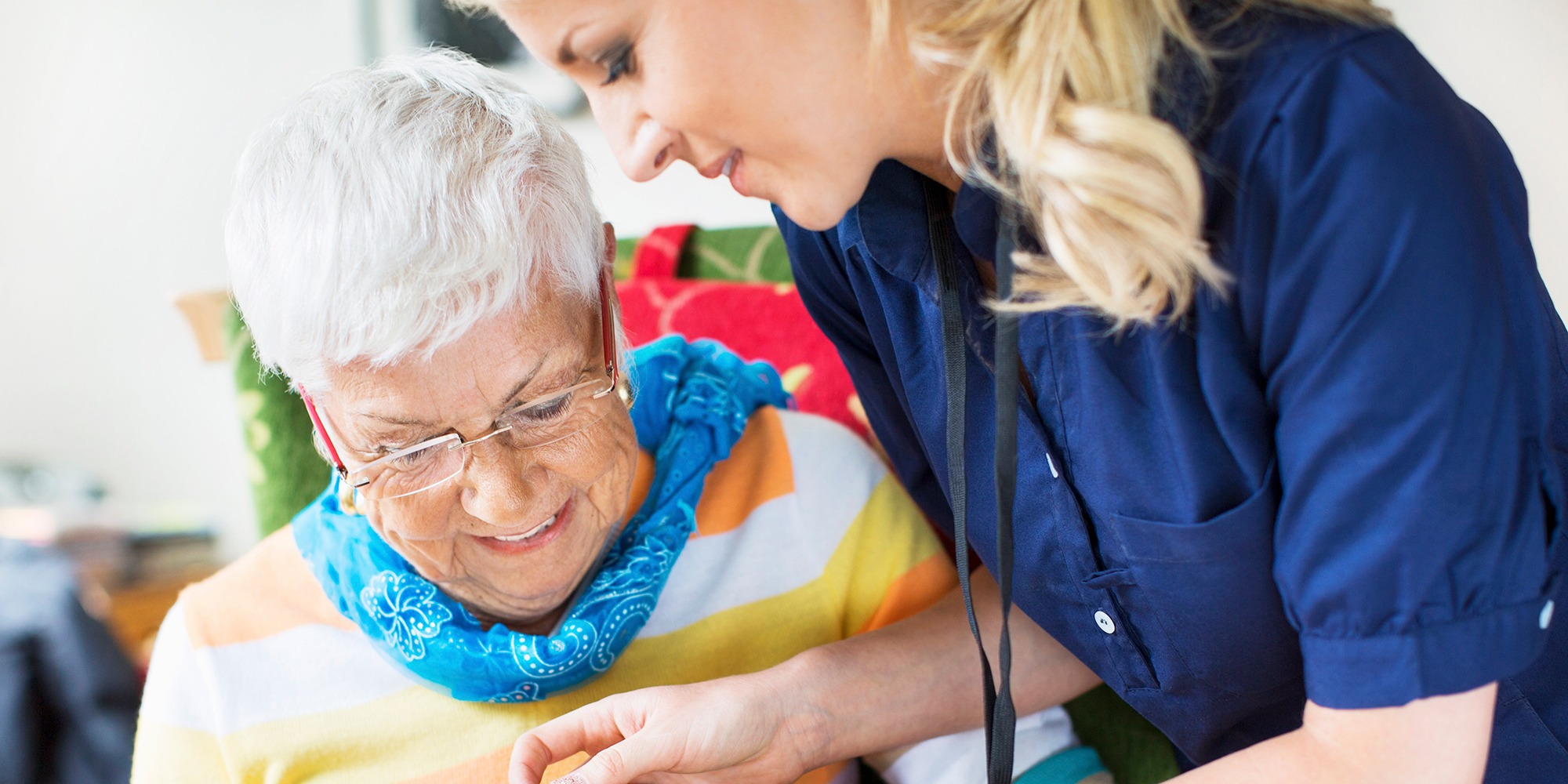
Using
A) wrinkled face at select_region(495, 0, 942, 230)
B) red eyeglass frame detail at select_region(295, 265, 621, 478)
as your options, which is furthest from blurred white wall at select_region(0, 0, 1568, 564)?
wrinkled face at select_region(495, 0, 942, 230)

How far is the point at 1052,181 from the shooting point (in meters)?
0.72

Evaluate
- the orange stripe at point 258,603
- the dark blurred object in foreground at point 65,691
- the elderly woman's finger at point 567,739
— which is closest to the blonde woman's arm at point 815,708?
the elderly woman's finger at point 567,739

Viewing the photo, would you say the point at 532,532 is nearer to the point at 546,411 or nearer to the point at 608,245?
the point at 546,411

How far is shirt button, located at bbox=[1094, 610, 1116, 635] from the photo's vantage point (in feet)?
3.32

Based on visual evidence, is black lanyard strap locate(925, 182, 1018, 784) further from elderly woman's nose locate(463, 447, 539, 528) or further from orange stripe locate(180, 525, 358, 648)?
orange stripe locate(180, 525, 358, 648)

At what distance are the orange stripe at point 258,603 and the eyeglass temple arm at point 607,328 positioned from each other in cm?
46

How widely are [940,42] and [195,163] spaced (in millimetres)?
2730

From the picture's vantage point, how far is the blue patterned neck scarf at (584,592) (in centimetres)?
120

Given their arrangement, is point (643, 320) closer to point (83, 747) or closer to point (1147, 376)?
point (1147, 376)

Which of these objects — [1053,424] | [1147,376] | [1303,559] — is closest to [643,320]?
[1053,424]

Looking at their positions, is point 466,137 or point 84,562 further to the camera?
point 84,562

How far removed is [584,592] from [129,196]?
2.31 m

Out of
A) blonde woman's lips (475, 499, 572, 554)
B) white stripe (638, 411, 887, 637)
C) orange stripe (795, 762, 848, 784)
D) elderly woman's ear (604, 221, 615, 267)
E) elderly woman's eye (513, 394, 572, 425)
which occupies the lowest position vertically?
orange stripe (795, 762, 848, 784)

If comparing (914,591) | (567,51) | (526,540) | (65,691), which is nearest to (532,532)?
(526,540)
